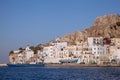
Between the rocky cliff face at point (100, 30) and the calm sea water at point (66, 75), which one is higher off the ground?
the rocky cliff face at point (100, 30)

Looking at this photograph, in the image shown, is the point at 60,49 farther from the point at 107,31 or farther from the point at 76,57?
the point at 107,31

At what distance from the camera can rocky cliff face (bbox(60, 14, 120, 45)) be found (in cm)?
15938

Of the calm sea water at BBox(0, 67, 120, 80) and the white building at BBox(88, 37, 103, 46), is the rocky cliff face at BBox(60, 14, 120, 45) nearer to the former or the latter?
the white building at BBox(88, 37, 103, 46)

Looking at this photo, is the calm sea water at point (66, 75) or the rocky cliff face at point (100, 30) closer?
the calm sea water at point (66, 75)

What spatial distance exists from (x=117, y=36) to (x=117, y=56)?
93.8ft

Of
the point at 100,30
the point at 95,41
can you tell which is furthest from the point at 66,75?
the point at 100,30

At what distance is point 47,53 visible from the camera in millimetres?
153875

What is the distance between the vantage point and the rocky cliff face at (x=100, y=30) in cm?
15938

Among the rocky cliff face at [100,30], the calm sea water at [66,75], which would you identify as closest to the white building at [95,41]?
the rocky cliff face at [100,30]

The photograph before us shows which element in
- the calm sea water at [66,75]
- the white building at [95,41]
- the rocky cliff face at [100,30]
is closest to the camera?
the calm sea water at [66,75]

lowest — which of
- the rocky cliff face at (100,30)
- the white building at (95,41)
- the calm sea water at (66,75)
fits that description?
the calm sea water at (66,75)

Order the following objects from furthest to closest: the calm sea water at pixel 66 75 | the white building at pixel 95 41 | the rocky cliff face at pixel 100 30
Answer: the rocky cliff face at pixel 100 30 < the white building at pixel 95 41 < the calm sea water at pixel 66 75

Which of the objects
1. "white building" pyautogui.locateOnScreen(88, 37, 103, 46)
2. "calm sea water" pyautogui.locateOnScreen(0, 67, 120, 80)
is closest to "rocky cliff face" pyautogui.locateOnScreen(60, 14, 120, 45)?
"white building" pyautogui.locateOnScreen(88, 37, 103, 46)

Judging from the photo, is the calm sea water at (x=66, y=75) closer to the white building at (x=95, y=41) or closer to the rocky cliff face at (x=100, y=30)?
the white building at (x=95, y=41)
